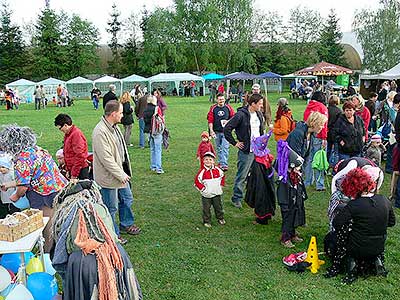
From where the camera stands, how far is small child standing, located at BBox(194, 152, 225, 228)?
550 cm

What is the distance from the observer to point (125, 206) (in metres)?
5.28

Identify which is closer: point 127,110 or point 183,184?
point 183,184

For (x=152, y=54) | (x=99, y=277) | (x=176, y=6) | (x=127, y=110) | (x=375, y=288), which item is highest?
(x=176, y=6)

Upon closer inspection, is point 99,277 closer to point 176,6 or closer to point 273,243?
point 273,243

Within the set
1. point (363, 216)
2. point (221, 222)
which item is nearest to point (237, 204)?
point (221, 222)

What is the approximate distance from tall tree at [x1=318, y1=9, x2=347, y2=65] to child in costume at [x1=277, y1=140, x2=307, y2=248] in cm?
4573

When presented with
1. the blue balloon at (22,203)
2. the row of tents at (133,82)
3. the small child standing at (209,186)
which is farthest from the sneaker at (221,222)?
the row of tents at (133,82)

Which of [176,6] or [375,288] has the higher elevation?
[176,6]

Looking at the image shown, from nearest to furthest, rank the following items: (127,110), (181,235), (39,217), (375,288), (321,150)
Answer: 1. (39,217)
2. (375,288)
3. (181,235)
4. (321,150)
5. (127,110)

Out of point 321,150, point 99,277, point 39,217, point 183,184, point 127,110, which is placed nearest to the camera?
point 99,277

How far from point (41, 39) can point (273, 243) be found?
49546mm

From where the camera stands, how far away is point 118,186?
4.76m

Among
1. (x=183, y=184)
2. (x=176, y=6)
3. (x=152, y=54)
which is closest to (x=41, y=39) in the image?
(x=152, y=54)

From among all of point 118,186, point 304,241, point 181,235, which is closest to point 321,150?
point 304,241
